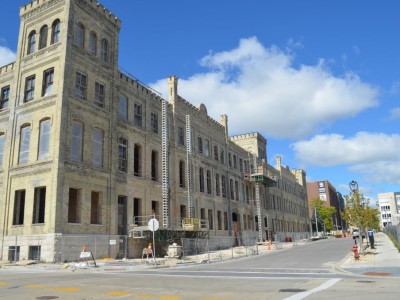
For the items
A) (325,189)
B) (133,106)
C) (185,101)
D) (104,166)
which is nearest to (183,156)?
(185,101)

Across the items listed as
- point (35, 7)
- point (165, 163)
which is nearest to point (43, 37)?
point (35, 7)

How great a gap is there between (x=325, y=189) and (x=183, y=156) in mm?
119153

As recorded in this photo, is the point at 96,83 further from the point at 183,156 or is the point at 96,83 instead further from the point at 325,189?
the point at 325,189

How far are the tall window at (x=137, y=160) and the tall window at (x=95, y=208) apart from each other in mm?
4967

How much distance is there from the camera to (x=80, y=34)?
92.4 feet

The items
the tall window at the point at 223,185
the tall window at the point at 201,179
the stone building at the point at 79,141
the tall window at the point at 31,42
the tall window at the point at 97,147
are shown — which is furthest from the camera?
the tall window at the point at 223,185

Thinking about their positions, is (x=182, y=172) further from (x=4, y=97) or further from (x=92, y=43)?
(x=4, y=97)

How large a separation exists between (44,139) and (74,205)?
4.93m

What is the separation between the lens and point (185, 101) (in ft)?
135

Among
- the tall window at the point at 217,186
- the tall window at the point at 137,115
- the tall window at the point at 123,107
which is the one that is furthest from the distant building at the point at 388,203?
the tall window at the point at 123,107

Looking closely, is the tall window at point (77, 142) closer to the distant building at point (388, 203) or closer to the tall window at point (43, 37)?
the tall window at point (43, 37)

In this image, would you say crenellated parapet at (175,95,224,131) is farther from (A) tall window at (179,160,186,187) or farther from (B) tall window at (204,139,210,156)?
(A) tall window at (179,160,186,187)

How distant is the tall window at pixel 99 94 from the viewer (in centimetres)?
2862

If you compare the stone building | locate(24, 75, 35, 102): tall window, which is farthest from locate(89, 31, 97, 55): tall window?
locate(24, 75, 35, 102): tall window
